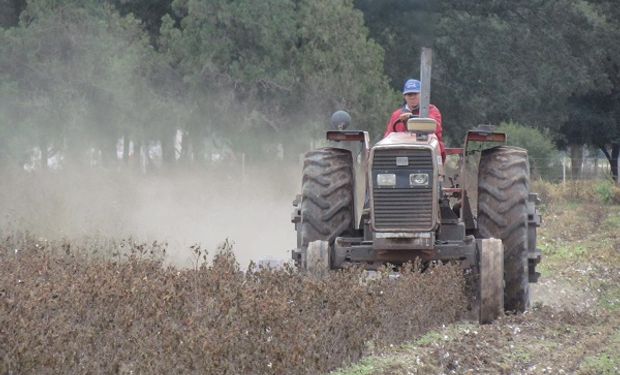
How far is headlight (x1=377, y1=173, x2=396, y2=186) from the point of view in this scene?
13.4 metres

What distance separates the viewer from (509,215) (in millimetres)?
13805

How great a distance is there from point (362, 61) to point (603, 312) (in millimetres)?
27302

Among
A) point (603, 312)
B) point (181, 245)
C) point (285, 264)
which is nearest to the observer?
point (285, 264)

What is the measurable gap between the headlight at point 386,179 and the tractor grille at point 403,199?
4 cm

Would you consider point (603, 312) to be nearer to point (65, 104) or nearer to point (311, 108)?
point (65, 104)

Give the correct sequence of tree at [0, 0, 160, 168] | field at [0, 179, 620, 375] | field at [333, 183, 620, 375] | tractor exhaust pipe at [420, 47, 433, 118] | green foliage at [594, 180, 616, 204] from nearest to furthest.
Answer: field at [0, 179, 620, 375], field at [333, 183, 620, 375], tractor exhaust pipe at [420, 47, 433, 118], tree at [0, 0, 160, 168], green foliage at [594, 180, 616, 204]

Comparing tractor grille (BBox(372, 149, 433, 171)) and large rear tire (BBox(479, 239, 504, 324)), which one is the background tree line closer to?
tractor grille (BBox(372, 149, 433, 171))

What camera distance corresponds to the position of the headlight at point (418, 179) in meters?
13.4

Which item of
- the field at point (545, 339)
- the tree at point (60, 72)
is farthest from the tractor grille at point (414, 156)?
the tree at point (60, 72)

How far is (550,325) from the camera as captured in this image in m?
12.9

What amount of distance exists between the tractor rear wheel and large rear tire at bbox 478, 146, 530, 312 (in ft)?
4.50

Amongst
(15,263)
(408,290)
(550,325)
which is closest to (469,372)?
(408,290)

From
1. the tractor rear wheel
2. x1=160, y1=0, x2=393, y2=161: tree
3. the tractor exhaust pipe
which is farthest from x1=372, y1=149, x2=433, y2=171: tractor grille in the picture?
x1=160, y1=0, x2=393, y2=161: tree

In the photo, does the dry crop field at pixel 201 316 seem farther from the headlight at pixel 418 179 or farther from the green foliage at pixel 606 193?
the green foliage at pixel 606 193
